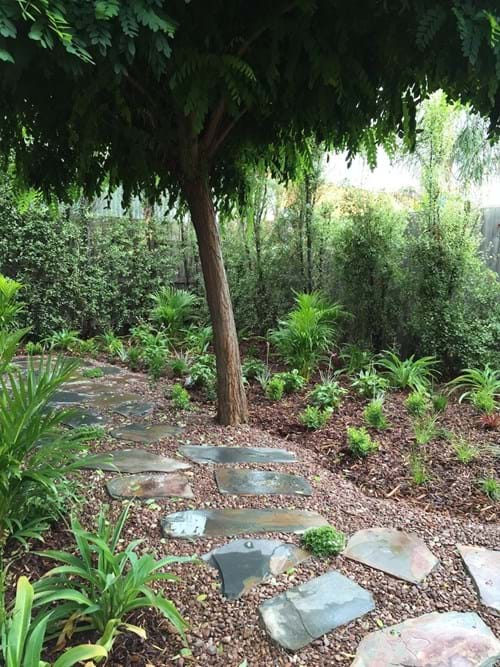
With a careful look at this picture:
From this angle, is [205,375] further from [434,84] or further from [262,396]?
[434,84]

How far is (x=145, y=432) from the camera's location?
2.97m

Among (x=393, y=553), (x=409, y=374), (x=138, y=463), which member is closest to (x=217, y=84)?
(x=138, y=463)

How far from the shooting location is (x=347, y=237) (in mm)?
5086

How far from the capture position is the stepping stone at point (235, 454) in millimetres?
2635

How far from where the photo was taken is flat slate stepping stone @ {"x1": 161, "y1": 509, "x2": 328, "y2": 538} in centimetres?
193

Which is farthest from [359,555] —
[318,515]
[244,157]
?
[244,157]

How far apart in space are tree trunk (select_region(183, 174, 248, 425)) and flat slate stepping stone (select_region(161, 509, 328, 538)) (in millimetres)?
1099

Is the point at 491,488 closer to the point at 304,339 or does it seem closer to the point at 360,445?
the point at 360,445

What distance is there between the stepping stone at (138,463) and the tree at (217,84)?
0.69 meters

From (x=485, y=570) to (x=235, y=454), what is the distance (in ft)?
4.37

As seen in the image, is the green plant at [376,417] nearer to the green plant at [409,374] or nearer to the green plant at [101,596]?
the green plant at [409,374]

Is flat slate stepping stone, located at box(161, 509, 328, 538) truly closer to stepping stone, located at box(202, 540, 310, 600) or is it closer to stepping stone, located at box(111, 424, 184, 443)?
stepping stone, located at box(202, 540, 310, 600)

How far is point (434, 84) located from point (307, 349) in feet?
8.48

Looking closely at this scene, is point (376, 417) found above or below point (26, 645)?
above
